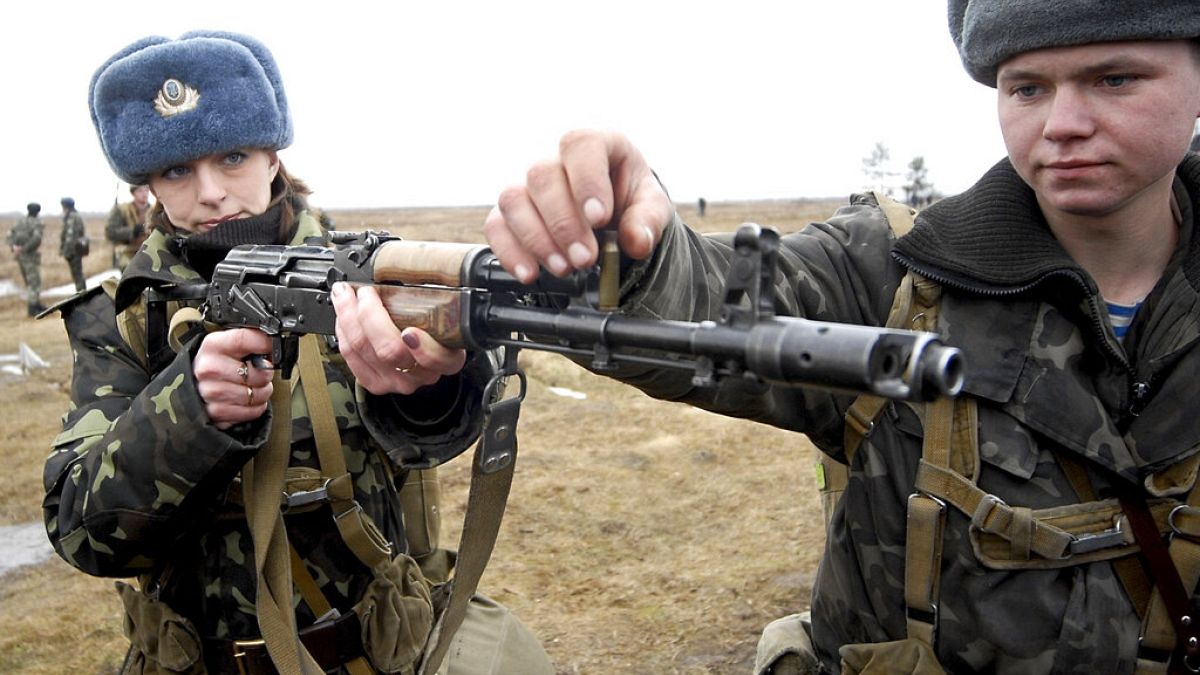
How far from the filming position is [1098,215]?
2.15 meters

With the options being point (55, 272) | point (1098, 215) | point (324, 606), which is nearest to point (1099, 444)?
point (1098, 215)

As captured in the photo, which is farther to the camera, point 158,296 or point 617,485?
point 617,485

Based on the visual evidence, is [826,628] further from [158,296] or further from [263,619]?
[158,296]

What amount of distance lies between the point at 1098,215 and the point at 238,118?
245 cm

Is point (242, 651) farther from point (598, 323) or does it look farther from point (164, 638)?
point (598, 323)

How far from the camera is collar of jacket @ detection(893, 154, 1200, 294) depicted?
83.5 inches

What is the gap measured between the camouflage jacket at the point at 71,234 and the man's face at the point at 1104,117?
21708mm

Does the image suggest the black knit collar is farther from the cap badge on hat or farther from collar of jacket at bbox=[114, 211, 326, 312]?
the cap badge on hat

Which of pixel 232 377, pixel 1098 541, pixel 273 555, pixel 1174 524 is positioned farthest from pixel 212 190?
pixel 1174 524

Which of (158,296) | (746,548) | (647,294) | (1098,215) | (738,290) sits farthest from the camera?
(746,548)

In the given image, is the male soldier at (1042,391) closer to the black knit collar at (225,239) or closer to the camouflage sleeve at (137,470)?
the camouflage sleeve at (137,470)

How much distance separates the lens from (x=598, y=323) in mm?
1671

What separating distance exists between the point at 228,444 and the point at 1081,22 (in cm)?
222

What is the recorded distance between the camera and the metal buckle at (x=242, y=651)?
8.96ft
